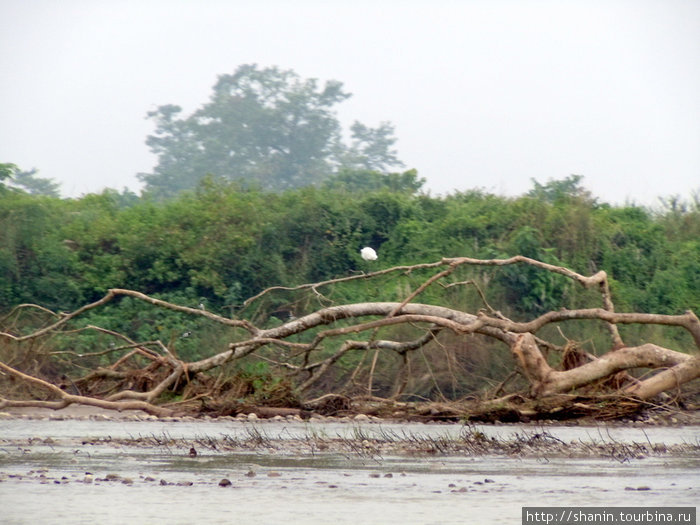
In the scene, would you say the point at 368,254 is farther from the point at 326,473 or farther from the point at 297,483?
the point at 297,483

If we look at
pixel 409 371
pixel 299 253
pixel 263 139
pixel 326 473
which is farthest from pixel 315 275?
pixel 263 139

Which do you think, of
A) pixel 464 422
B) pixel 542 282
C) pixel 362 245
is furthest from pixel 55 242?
pixel 464 422

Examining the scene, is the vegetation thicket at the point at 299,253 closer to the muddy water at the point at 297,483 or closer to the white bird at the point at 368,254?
the white bird at the point at 368,254

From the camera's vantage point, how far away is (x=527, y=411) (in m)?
11.8

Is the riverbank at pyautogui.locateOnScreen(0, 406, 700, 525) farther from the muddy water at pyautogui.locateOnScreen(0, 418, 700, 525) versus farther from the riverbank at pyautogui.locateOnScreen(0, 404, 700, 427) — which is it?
the riverbank at pyautogui.locateOnScreen(0, 404, 700, 427)

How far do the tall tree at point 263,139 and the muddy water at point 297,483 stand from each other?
31.3 metres

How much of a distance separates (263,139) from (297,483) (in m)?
35.9

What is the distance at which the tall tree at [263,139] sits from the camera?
4131 centimetres

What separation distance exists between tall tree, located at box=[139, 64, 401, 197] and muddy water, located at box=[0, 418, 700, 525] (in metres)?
31.3

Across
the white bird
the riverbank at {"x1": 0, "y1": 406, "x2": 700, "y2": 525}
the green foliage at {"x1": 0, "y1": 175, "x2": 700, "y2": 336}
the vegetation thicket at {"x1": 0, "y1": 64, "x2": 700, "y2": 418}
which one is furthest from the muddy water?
the white bird

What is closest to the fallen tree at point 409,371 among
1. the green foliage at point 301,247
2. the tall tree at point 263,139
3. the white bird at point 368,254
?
the green foliage at point 301,247

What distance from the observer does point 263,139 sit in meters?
42.4

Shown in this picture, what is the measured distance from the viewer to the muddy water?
599 centimetres

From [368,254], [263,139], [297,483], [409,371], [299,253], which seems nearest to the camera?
[297,483]
